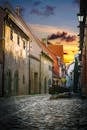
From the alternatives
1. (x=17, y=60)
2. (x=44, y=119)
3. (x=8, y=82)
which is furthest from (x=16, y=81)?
(x=44, y=119)

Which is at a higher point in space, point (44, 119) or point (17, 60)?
point (17, 60)

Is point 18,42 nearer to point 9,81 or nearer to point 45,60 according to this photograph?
point 9,81

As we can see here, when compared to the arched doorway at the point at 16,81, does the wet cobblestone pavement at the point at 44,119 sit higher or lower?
lower

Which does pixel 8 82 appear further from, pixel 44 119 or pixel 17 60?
pixel 44 119

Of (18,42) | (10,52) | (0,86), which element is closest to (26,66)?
(18,42)

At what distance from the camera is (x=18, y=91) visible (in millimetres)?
35656

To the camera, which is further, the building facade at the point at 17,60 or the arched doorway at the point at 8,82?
the arched doorway at the point at 8,82

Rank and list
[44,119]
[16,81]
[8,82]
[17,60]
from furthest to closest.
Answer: [17,60] → [16,81] → [8,82] → [44,119]

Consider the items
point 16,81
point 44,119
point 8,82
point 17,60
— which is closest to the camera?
point 44,119

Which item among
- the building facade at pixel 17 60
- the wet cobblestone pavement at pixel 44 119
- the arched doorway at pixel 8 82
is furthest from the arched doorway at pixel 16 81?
the wet cobblestone pavement at pixel 44 119

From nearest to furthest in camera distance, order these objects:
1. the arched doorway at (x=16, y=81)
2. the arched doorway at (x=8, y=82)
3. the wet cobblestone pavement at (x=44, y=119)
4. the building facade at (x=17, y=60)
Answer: the wet cobblestone pavement at (x=44, y=119) < the building facade at (x=17, y=60) < the arched doorway at (x=8, y=82) < the arched doorway at (x=16, y=81)

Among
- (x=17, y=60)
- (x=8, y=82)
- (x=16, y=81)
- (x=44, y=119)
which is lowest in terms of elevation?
(x=44, y=119)

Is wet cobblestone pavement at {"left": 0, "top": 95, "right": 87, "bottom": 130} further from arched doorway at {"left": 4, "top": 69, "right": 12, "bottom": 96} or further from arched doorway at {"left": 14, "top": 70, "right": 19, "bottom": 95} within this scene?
arched doorway at {"left": 14, "top": 70, "right": 19, "bottom": 95}

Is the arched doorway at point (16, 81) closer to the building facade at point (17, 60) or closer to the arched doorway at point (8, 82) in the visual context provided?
the building facade at point (17, 60)
